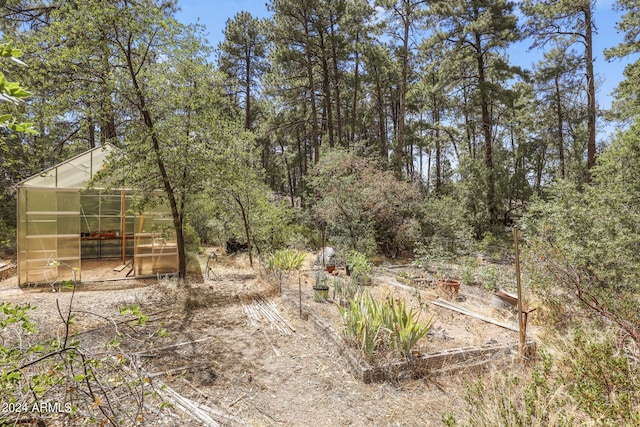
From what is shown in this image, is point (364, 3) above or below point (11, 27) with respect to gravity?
above

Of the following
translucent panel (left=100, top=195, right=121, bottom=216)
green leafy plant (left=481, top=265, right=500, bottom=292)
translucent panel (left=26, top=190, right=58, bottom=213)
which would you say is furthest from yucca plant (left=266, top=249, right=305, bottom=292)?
translucent panel (left=100, top=195, right=121, bottom=216)

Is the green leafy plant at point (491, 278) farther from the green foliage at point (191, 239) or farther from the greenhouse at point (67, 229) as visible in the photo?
the green foliage at point (191, 239)

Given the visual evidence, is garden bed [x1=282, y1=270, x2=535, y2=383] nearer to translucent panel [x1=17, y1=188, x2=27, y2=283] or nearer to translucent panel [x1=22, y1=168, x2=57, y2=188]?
translucent panel [x1=17, y1=188, x2=27, y2=283]

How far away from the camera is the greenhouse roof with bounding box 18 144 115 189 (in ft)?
24.3

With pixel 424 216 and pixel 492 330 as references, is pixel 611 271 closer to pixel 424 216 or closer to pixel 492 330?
pixel 492 330

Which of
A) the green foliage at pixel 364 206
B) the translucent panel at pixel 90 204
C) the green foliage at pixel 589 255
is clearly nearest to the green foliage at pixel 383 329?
the green foliage at pixel 589 255

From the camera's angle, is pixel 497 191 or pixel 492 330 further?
pixel 497 191

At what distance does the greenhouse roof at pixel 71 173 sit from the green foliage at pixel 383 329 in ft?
22.5

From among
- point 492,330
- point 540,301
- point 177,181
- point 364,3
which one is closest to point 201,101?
point 177,181

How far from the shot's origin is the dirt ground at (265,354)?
312 centimetres

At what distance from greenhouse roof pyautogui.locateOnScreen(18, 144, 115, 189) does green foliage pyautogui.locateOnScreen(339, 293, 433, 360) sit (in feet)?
22.5

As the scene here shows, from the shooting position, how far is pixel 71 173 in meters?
7.83

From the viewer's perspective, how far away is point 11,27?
33.7ft

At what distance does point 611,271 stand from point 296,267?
6454mm
